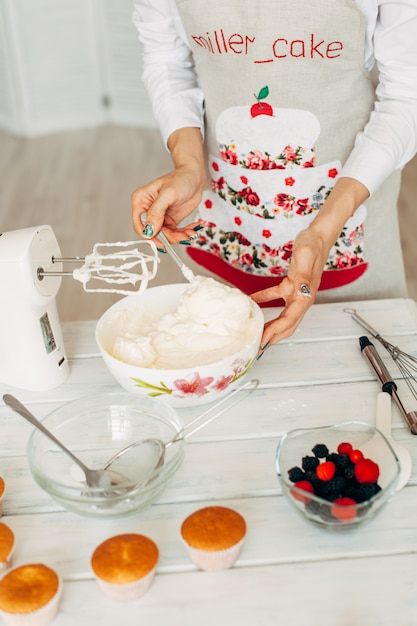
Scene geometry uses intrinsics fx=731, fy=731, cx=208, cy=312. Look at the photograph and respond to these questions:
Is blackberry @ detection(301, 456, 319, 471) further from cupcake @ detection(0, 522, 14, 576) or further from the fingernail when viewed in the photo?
the fingernail

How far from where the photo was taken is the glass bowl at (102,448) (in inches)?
36.5

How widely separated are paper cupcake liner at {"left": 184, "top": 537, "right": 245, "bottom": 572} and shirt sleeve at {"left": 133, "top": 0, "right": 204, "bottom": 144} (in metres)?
0.98

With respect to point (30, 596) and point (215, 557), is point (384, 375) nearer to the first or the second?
point (215, 557)

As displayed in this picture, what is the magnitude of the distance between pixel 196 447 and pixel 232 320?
21cm

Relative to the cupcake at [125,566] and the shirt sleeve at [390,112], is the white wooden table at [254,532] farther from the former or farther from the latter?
the shirt sleeve at [390,112]

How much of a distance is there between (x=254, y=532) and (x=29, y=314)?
49 cm

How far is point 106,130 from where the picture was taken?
4.56m

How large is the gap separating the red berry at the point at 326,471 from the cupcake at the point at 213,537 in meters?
0.11


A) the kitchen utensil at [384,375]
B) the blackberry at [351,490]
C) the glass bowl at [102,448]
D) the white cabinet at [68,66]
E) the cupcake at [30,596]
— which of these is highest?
the blackberry at [351,490]

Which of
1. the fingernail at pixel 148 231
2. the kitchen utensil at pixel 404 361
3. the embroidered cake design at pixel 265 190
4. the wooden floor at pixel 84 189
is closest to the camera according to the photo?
the kitchen utensil at pixel 404 361

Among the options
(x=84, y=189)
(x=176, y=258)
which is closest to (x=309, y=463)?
(x=176, y=258)

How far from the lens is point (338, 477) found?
34.9 inches

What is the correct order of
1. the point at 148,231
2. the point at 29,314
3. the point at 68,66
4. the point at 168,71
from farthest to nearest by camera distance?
the point at 68,66, the point at 168,71, the point at 148,231, the point at 29,314

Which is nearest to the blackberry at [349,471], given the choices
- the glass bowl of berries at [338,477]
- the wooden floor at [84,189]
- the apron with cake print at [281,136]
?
the glass bowl of berries at [338,477]
